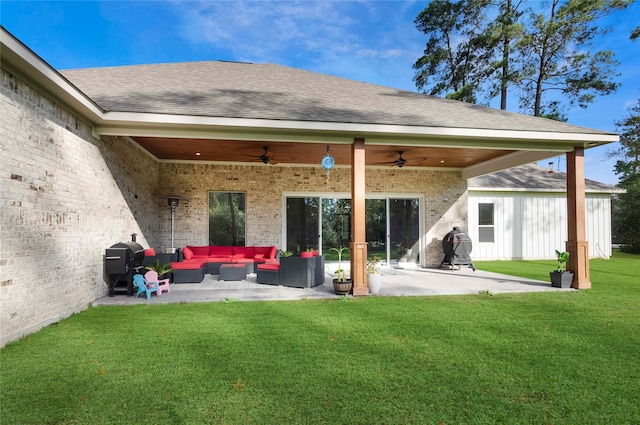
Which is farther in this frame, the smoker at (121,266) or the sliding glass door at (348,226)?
the sliding glass door at (348,226)

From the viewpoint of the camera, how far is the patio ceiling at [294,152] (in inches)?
296

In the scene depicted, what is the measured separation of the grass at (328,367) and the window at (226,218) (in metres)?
4.77

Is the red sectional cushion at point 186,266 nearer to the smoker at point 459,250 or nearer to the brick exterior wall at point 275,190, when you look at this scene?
the brick exterior wall at point 275,190

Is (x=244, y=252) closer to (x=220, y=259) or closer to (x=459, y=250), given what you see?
(x=220, y=259)

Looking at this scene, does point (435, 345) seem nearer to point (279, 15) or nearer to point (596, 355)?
point (596, 355)

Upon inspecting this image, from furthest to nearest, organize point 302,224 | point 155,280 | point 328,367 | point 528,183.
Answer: point 528,183 < point 302,224 < point 155,280 < point 328,367

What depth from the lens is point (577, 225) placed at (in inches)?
274

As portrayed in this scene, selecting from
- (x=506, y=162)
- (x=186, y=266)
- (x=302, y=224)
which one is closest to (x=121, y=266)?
(x=186, y=266)

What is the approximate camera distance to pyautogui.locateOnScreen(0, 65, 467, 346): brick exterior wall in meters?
3.77

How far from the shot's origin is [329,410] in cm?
235

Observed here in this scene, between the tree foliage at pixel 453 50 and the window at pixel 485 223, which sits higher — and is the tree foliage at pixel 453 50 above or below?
above

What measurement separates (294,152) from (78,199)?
186 inches

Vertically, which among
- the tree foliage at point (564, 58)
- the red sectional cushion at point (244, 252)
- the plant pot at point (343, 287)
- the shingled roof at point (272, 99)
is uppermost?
the tree foliage at point (564, 58)

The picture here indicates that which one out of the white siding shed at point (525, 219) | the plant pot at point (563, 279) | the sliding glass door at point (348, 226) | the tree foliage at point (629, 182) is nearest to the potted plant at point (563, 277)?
the plant pot at point (563, 279)
